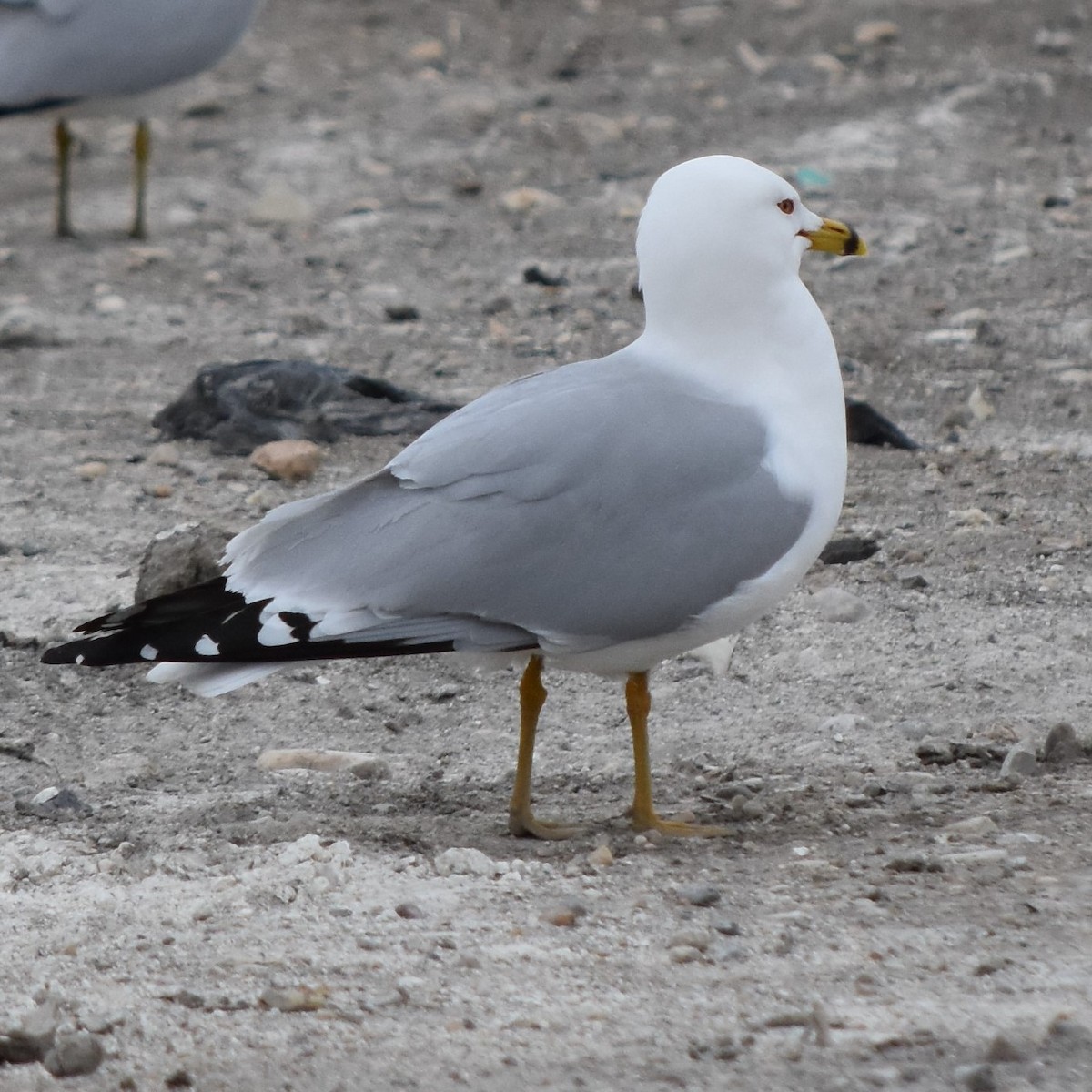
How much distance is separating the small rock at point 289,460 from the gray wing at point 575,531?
2.00m

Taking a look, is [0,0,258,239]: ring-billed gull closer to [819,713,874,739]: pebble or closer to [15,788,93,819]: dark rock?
[15,788,93,819]: dark rock

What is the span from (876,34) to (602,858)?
7.40 metres

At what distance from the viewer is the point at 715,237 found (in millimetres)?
3357

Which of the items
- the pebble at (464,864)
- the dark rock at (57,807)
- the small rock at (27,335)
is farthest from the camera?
the small rock at (27,335)

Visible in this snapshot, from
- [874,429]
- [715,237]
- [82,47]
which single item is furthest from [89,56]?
[715,237]

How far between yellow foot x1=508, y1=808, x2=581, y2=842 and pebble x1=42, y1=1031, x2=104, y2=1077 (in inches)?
38.5

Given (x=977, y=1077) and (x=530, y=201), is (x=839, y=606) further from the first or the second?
(x=530, y=201)

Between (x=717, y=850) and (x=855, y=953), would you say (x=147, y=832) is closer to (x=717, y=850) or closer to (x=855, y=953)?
(x=717, y=850)

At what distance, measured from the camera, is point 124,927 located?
305 cm

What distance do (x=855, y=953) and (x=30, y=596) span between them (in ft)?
7.91

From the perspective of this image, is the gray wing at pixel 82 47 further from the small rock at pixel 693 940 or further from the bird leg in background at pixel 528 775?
the small rock at pixel 693 940

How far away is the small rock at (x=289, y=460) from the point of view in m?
5.31

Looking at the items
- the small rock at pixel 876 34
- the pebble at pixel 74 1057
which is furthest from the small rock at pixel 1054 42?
the pebble at pixel 74 1057

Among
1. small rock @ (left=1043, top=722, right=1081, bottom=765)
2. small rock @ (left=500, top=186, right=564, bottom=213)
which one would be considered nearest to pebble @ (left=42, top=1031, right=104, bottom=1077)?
small rock @ (left=1043, top=722, right=1081, bottom=765)
